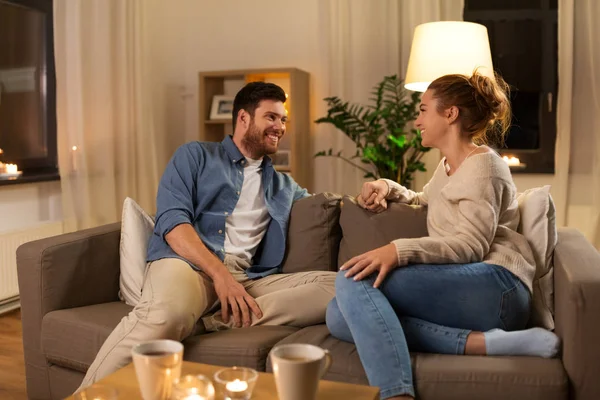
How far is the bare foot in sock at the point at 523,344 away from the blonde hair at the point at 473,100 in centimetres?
59

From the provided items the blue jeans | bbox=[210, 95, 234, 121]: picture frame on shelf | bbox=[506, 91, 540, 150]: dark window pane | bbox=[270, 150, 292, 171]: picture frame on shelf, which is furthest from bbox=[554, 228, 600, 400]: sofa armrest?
bbox=[210, 95, 234, 121]: picture frame on shelf

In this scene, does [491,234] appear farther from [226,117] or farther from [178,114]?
[178,114]

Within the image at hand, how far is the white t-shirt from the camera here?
231 cm

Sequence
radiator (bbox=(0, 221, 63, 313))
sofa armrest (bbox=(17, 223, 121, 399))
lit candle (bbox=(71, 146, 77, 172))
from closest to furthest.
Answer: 1. sofa armrest (bbox=(17, 223, 121, 399))
2. radiator (bbox=(0, 221, 63, 313))
3. lit candle (bbox=(71, 146, 77, 172))

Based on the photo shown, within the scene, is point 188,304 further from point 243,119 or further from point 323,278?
point 243,119

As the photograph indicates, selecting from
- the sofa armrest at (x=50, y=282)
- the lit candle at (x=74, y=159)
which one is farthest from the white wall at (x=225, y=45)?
the sofa armrest at (x=50, y=282)

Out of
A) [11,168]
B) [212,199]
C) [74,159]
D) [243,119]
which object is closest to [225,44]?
[74,159]

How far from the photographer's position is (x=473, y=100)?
1.97 metres

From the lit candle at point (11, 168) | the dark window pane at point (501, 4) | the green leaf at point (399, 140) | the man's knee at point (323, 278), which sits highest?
the dark window pane at point (501, 4)

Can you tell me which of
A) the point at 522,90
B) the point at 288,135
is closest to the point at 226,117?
the point at 288,135

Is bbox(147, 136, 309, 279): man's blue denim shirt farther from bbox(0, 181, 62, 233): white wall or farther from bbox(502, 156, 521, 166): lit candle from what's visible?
bbox(502, 156, 521, 166): lit candle

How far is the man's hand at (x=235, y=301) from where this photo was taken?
2033mm

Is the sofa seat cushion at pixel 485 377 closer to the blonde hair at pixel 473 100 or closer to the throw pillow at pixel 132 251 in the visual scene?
the blonde hair at pixel 473 100

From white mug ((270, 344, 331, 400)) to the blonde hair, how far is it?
3.50 feet
